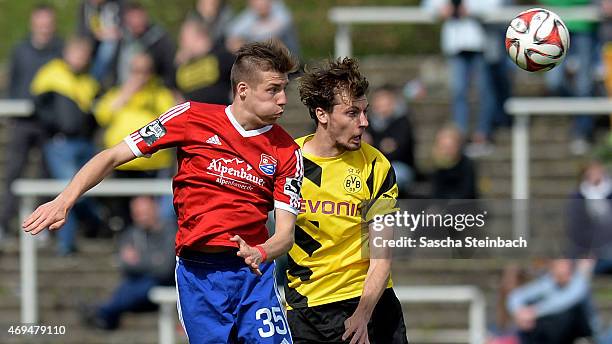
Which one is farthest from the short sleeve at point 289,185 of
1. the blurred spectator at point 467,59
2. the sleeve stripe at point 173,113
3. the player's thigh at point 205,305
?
the blurred spectator at point 467,59

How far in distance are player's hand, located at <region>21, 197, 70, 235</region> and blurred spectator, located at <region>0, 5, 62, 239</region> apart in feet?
20.8

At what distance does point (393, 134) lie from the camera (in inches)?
452

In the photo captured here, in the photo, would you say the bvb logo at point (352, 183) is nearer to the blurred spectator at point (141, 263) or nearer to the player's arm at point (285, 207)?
the player's arm at point (285, 207)

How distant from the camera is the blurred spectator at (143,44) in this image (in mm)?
12188

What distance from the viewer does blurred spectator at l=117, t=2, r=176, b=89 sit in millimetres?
12188

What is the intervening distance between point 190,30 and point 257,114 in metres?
5.72

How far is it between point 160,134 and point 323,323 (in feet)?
4.43

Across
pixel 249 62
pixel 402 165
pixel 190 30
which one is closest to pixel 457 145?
pixel 402 165

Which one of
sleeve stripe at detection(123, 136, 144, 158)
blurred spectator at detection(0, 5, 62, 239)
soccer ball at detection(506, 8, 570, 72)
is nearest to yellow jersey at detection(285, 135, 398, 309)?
sleeve stripe at detection(123, 136, 144, 158)

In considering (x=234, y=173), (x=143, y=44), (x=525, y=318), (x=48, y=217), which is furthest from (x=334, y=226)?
(x=143, y=44)

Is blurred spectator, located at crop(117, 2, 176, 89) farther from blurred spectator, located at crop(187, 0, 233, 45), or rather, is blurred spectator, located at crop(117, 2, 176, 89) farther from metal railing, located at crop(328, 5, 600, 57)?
metal railing, located at crop(328, 5, 600, 57)

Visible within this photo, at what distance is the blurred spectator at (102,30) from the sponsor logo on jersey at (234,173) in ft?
21.7

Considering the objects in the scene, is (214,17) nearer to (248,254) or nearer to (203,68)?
(203,68)

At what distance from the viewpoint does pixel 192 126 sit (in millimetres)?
6574
